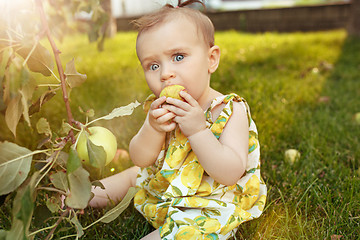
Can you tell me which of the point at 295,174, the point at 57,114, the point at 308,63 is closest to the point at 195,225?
the point at 295,174

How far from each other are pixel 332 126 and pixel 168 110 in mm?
1522

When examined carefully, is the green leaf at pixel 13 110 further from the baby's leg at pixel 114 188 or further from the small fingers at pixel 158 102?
the baby's leg at pixel 114 188

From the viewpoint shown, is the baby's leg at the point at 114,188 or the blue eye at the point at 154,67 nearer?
the blue eye at the point at 154,67

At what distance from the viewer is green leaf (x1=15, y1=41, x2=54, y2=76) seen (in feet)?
3.57

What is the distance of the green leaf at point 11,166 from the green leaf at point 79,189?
131 mm

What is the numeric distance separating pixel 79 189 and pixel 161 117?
0.37 meters

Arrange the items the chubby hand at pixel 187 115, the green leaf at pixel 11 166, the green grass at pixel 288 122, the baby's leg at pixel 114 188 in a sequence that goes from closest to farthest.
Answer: the green leaf at pixel 11 166 → the chubby hand at pixel 187 115 → the green grass at pixel 288 122 → the baby's leg at pixel 114 188

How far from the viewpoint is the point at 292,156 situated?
200cm

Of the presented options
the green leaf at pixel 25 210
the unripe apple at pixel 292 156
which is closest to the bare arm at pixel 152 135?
the green leaf at pixel 25 210

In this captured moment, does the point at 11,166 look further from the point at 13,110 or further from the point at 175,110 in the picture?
the point at 175,110

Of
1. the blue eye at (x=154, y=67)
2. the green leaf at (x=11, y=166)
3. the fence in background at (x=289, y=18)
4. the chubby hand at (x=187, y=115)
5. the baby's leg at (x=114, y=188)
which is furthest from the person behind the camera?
the fence in background at (x=289, y=18)

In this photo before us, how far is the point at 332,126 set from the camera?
2424 millimetres

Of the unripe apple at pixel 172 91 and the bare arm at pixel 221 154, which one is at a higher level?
the unripe apple at pixel 172 91

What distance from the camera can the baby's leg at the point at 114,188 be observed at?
170 cm
